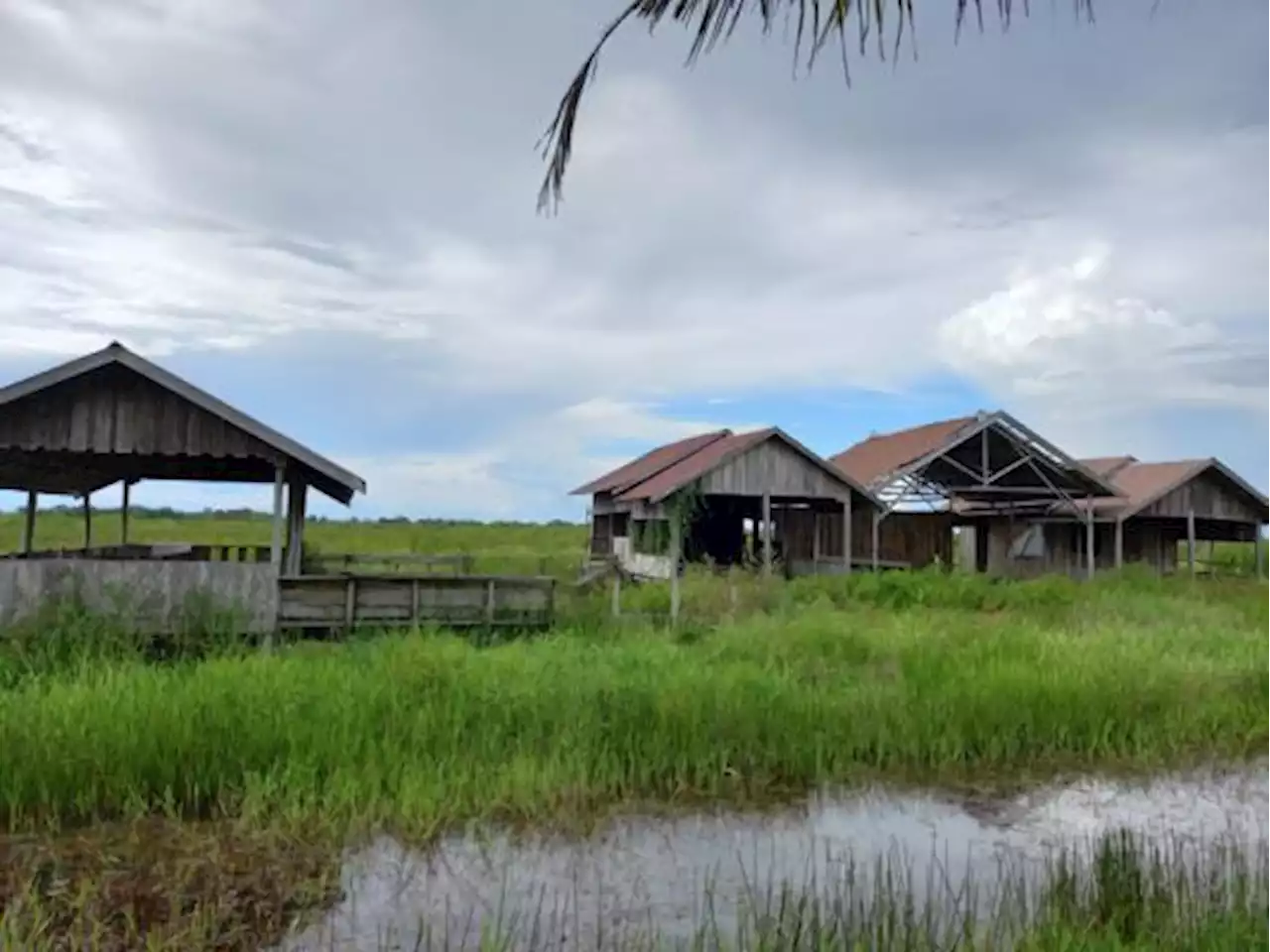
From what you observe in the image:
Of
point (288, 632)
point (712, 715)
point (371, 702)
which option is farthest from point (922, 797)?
point (288, 632)

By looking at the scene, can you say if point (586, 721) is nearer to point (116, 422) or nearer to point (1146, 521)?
point (116, 422)

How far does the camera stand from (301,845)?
21.5ft

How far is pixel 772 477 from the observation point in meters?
24.0

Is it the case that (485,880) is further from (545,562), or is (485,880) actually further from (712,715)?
(545,562)

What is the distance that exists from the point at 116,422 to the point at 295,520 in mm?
3565

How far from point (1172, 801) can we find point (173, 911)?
694 centimetres

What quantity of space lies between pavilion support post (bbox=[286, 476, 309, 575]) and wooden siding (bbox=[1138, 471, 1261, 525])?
22219 mm

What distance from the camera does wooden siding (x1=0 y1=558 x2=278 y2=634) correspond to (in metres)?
12.4

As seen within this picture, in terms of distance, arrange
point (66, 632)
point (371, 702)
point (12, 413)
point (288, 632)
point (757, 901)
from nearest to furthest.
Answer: point (757, 901)
point (371, 702)
point (66, 632)
point (12, 413)
point (288, 632)

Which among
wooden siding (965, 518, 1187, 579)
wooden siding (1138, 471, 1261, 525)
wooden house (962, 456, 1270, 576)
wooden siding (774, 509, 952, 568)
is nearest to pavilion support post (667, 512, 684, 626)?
wooden siding (774, 509, 952, 568)

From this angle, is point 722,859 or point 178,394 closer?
point 722,859

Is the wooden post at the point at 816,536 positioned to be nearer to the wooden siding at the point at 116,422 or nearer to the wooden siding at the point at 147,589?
the wooden siding at the point at 147,589

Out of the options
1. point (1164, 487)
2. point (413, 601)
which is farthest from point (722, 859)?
point (1164, 487)

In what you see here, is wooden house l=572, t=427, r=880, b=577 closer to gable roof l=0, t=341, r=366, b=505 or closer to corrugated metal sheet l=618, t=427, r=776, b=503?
corrugated metal sheet l=618, t=427, r=776, b=503
